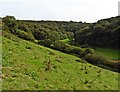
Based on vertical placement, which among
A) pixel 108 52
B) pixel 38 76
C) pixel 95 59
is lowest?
pixel 38 76

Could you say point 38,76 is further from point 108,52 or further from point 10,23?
point 108,52

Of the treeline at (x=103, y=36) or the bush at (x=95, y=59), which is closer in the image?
the bush at (x=95, y=59)

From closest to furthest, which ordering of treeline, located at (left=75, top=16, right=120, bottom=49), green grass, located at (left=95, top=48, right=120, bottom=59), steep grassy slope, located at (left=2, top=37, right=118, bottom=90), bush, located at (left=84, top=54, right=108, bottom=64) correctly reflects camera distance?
steep grassy slope, located at (left=2, top=37, right=118, bottom=90)
bush, located at (left=84, top=54, right=108, bottom=64)
green grass, located at (left=95, top=48, right=120, bottom=59)
treeline, located at (left=75, top=16, right=120, bottom=49)

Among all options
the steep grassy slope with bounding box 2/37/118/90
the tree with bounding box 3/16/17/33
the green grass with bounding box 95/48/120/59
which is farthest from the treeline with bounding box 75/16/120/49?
the steep grassy slope with bounding box 2/37/118/90

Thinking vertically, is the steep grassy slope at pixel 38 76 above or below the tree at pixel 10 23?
below

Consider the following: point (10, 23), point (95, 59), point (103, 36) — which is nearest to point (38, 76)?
point (95, 59)

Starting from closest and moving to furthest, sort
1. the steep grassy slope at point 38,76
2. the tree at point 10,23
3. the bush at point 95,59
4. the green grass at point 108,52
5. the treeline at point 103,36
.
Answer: the steep grassy slope at point 38,76
the bush at point 95,59
the tree at point 10,23
the green grass at point 108,52
the treeline at point 103,36

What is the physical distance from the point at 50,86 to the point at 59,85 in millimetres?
1241

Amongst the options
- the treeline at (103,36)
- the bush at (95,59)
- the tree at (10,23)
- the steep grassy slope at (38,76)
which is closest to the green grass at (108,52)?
the treeline at (103,36)

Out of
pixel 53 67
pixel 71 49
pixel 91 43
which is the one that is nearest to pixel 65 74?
pixel 53 67

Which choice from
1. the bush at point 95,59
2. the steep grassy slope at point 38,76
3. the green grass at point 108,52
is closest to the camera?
the steep grassy slope at point 38,76

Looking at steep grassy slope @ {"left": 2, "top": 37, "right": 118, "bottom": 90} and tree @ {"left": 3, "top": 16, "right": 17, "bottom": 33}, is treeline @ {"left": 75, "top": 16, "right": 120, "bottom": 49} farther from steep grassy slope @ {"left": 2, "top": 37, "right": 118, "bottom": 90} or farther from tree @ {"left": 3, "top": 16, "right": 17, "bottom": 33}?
steep grassy slope @ {"left": 2, "top": 37, "right": 118, "bottom": 90}

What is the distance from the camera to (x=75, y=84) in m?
25.0

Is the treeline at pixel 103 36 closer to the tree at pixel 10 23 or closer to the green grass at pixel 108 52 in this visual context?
the green grass at pixel 108 52
